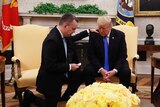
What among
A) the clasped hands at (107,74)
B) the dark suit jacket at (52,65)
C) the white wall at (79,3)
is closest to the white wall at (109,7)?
the white wall at (79,3)

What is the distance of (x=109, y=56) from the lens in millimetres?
4145

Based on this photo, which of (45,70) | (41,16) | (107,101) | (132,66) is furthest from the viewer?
(41,16)

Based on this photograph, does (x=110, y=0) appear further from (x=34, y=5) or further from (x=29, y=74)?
(x=29, y=74)

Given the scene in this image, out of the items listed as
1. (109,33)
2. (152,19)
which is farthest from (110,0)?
(109,33)

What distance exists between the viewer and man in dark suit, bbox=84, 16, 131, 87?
4.05 metres

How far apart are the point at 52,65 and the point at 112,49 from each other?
1.00 meters

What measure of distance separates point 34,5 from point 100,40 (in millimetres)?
2897

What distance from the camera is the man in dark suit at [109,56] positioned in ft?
13.3

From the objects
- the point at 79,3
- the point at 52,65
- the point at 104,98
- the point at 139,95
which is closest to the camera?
the point at 104,98

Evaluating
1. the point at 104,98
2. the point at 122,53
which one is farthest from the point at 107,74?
the point at 104,98

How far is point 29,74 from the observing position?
405 cm

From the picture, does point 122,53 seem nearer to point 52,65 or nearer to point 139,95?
point 139,95

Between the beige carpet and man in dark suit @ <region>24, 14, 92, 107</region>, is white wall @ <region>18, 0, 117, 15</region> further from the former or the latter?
man in dark suit @ <region>24, 14, 92, 107</region>

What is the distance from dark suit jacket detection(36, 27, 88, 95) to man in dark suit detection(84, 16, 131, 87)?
51cm
